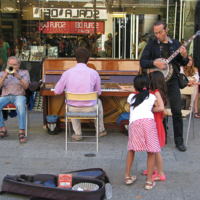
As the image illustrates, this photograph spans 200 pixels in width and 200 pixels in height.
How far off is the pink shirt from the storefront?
4.75 metres

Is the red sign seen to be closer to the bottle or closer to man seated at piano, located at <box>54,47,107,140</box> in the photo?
man seated at piano, located at <box>54,47,107,140</box>

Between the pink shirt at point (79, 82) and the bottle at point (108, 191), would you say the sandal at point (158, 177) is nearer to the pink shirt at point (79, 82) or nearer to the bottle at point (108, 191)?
the bottle at point (108, 191)

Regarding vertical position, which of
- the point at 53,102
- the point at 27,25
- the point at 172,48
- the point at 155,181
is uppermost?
the point at 27,25

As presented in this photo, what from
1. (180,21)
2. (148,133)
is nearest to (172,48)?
(148,133)

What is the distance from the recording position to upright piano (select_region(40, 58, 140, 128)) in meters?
5.14

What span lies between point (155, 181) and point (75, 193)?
0.99 meters

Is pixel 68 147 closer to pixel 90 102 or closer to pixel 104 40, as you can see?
pixel 90 102

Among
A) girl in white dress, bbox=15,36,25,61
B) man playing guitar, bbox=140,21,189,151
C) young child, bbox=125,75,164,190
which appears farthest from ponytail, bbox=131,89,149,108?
girl in white dress, bbox=15,36,25,61

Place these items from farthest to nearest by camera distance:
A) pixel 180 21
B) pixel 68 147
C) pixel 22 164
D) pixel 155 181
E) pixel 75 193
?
Result: 1. pixel 180 21
2. pixel 68 147
3. pixel 22 164
4. pixel 155 181
5. pixel 75 193

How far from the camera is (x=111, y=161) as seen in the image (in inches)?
159

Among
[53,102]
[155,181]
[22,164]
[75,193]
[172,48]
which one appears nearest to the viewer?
[75,193]

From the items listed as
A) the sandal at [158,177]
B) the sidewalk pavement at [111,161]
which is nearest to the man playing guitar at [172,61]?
the sidewalk pavement at [111,161]

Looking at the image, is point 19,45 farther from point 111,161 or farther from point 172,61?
point 111,161

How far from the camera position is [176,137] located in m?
4.46
